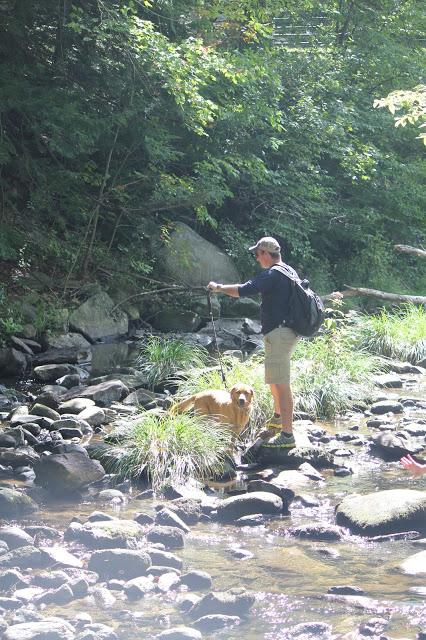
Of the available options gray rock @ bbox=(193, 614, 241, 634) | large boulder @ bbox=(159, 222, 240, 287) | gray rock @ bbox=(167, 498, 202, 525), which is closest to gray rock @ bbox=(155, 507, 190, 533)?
gray rock @ bbox=(167, 498, 202, 525)

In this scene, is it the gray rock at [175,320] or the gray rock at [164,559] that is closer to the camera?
the gray rock at [164,559]

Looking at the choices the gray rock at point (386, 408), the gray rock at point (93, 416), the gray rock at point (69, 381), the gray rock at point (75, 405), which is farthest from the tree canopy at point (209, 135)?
the gray rock at point (75, 405)

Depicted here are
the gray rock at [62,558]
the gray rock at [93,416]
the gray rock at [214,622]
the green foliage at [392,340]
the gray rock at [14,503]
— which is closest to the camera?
the gray rock at [214,622]

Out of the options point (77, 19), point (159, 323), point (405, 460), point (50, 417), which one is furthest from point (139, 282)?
point (405, 460)

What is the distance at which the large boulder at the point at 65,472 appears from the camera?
717cm

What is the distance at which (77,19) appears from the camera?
13812 mm

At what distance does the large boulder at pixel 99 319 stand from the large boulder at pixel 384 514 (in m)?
9.04

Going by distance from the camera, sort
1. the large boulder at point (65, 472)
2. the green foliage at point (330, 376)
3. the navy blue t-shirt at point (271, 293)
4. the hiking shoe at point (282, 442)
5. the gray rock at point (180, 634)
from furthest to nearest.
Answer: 1. the green foliage at point (330, 376)
2. the hiking shoe at point (282, 442)
3. the navy blue t-shirt at point (271, 293)
4. the large boulder at point (65, 472)
5. the gray rock at point (180, 634)

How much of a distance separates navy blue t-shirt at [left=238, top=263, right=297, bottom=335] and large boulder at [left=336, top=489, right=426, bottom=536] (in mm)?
1965

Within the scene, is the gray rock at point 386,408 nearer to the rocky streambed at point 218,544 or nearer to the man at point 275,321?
the rocky streambed at point 218,544

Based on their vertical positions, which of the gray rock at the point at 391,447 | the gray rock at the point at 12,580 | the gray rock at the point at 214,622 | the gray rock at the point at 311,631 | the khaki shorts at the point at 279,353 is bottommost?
the gray rock at the point at 391,447

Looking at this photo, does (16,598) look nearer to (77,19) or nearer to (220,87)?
(77,19)

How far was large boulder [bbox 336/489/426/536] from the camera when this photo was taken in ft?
20.5

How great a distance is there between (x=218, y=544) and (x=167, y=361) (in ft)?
19.3
